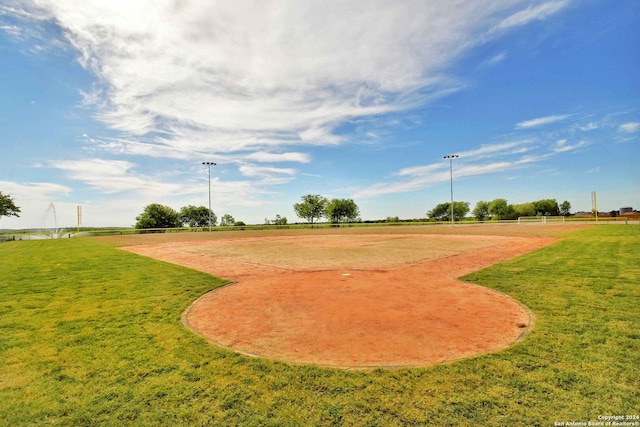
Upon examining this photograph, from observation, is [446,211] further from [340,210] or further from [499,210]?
[340,210]

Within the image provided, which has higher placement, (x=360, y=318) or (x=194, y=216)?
(x=194, y=216)

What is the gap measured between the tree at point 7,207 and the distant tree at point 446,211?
13537cm

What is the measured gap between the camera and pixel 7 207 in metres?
45.5

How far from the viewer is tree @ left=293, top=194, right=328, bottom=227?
116 meters

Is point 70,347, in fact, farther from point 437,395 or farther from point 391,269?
point 391,269

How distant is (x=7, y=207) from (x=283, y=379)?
209 feet

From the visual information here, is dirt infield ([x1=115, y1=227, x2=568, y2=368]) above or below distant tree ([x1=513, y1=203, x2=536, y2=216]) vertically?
below

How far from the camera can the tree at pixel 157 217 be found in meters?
97.2

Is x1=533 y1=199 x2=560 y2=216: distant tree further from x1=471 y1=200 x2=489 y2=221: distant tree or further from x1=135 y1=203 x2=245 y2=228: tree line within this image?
x1=135 y1=203 x2=245 y2=228: tree line

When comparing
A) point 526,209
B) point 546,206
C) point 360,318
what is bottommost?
point 360,318

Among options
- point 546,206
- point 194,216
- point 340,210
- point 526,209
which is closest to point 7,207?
point 194,216

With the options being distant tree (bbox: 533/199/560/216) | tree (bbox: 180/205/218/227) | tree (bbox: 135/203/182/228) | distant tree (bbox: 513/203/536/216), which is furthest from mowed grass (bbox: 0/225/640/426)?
distant tree (bbox: 533/199/560/216)

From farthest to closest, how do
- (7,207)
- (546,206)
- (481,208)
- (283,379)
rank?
(481,208) < (546,206) < (7,207) < (283,379)

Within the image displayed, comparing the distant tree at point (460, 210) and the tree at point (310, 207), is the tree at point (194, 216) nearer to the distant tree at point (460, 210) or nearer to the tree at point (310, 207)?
the tree at point (310, 207)
